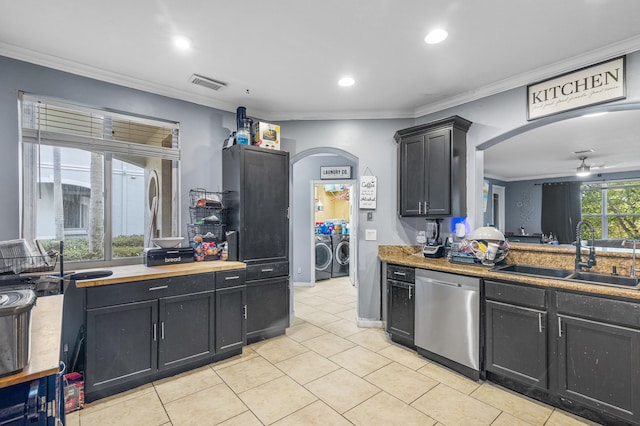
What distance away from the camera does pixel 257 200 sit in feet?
11.2

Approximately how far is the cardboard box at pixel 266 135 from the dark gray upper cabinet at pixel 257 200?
4.8 inches

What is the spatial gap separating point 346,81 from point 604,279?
2747mm

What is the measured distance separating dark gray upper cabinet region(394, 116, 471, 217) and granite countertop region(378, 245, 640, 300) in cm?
51

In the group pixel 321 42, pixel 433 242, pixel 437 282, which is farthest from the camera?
pixel 433 242

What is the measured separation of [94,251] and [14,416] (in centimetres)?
220

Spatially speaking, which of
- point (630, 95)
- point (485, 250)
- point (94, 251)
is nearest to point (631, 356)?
point (485, 250)

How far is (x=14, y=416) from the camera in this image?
1000 millimetres

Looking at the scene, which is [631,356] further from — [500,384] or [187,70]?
[187,70]

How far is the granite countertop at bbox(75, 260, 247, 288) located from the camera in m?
2.32

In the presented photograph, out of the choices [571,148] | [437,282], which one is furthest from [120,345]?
[571,148]

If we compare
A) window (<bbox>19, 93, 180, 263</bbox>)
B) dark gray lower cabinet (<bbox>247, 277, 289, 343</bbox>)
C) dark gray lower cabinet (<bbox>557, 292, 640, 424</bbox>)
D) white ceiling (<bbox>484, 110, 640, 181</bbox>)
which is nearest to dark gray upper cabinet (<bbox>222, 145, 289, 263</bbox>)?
dark gray lower cabinet (<bbox>247, 277, 289, 343</bbox>)

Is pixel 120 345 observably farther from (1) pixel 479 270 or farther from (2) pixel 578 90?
(2) pixel 578 90

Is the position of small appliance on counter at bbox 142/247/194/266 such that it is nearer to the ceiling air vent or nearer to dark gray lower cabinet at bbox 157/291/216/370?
dark gray lower cabinet at bbox 157/291/216/370

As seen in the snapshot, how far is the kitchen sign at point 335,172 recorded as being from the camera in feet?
19.3
